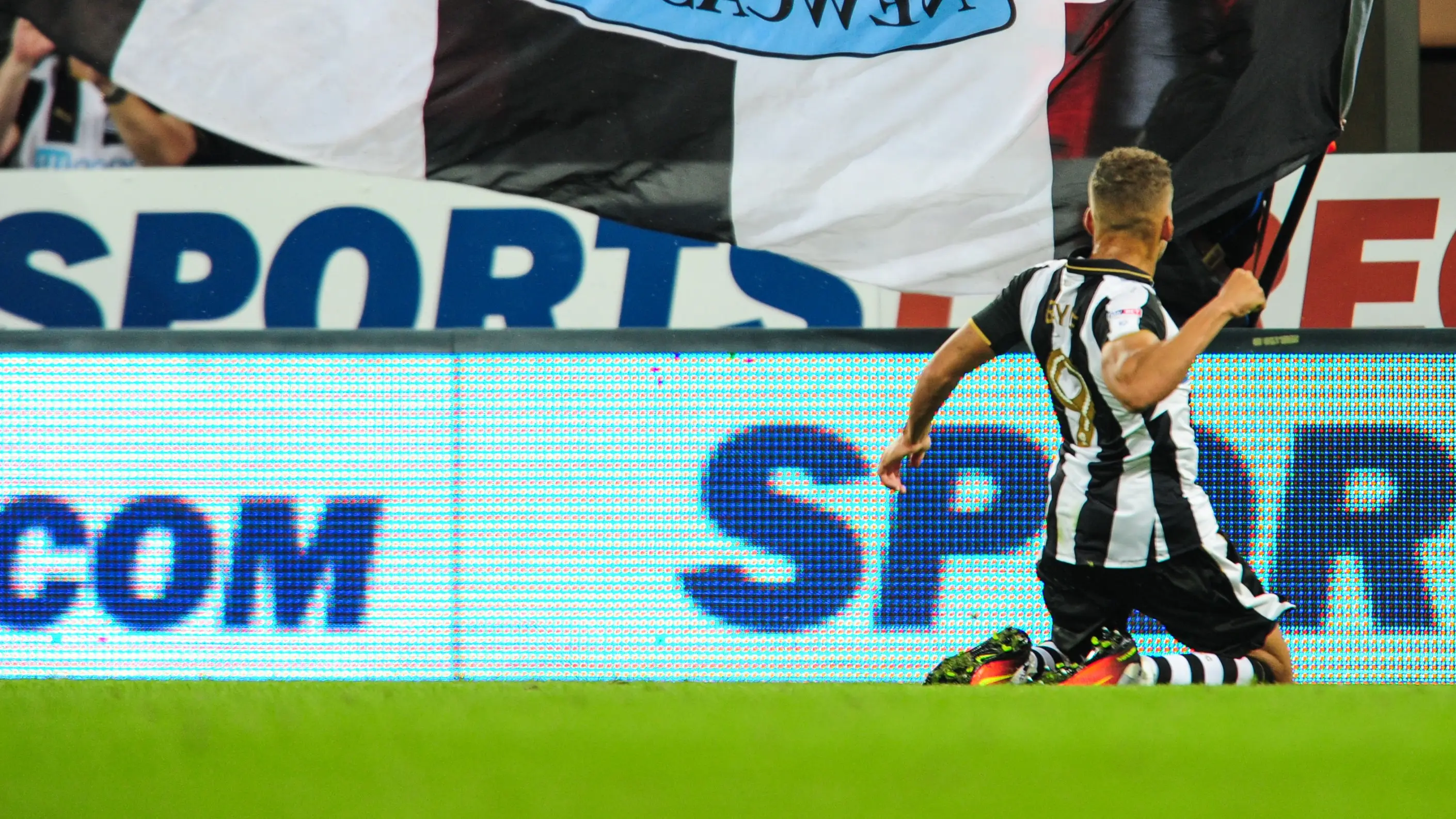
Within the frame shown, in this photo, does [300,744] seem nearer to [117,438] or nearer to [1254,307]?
[1254,307]

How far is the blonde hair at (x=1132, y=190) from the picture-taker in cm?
278

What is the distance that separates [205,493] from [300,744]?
2.24 metres

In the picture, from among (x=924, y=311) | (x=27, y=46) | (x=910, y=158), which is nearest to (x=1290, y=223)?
(x=910, y=158)

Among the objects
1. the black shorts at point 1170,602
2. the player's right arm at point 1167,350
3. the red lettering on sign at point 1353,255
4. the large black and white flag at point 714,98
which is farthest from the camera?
the red lettering on sign at point 1353,255

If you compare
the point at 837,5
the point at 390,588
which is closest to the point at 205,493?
the point at 390,588

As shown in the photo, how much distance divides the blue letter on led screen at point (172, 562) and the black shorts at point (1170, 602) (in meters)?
2.24

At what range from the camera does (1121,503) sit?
2.86m

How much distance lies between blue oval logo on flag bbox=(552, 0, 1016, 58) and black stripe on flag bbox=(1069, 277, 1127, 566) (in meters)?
0.98

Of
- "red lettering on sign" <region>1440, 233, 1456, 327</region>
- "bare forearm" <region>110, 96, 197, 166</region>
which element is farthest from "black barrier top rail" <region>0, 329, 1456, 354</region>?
"bare forearm" <region>110, 96, 197, 166</region>

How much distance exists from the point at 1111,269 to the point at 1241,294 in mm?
295

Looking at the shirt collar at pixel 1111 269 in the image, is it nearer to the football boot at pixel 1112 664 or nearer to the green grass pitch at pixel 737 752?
the football boot at pixel 1112 664

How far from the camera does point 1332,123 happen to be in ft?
10.9

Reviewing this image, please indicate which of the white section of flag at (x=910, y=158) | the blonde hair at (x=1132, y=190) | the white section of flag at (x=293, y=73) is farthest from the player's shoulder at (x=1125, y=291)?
the white section of flag at (x=293, y=73)

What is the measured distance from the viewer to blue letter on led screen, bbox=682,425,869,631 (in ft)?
11.9
